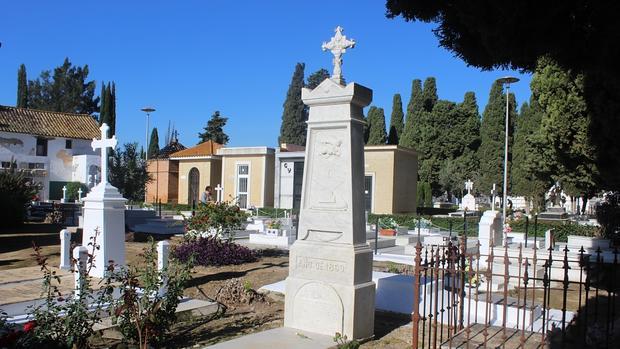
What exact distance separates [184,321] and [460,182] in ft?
140

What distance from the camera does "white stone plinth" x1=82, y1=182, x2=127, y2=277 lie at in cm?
912

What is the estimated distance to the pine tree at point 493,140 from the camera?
47.1m

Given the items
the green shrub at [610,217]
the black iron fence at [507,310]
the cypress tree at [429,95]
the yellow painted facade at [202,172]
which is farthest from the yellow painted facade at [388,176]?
the cypress tree at [429,95]

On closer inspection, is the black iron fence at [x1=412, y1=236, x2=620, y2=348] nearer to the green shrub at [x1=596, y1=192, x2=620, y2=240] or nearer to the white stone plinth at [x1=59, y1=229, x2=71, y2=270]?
the white stone plinth at [x1=59, y1=229, x2=71, y2=270]

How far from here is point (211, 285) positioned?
9.59 m

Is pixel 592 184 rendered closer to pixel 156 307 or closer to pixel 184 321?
pixel 184 321

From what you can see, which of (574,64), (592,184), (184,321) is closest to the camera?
(574,64)

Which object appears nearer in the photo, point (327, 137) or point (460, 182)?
point (327, 137)

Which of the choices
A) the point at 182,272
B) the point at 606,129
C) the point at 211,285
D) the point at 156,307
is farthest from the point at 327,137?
the point at 606,129

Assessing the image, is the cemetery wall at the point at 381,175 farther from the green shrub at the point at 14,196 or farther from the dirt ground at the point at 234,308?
the green shrub at the point at 14,196

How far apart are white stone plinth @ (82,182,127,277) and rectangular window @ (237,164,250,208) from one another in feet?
80.4

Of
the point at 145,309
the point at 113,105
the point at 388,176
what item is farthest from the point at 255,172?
the point at 113,105

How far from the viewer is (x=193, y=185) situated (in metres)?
38.1

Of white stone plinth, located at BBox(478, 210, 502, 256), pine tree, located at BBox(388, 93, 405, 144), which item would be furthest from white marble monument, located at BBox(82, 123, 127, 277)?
pine tree, located at BBox(388, 93, 405, 144)
